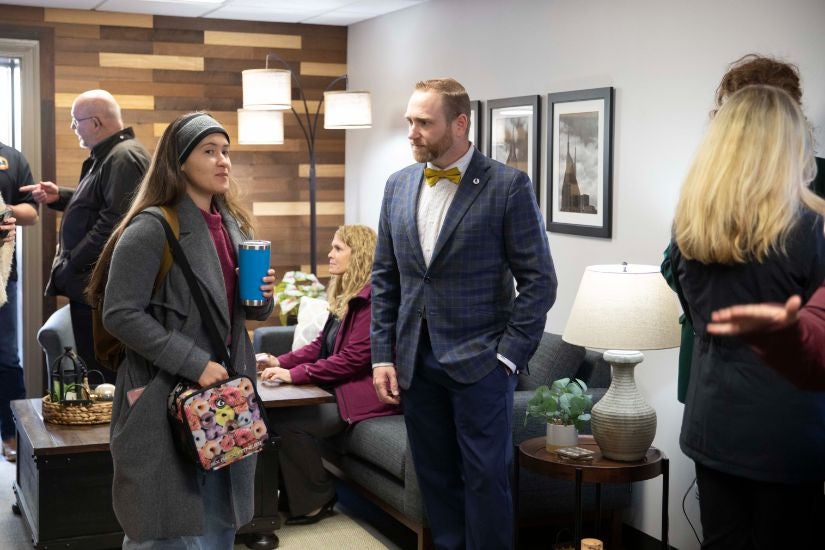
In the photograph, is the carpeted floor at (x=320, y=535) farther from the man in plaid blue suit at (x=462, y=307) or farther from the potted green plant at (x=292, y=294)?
the potted green plant at (x=292, y=294)

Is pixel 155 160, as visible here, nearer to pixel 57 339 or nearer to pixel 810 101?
pixel 810 101

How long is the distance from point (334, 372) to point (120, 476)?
5.94 ft

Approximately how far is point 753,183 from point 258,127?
444cm

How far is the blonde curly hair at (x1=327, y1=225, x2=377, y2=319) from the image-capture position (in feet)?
14.4

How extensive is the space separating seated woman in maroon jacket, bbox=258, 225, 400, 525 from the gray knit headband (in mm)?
1817

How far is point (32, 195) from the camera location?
505 cm

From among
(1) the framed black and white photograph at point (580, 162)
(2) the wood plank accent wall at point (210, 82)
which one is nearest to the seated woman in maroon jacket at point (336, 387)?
(1) the framed black and white photograph at point (580, 162)

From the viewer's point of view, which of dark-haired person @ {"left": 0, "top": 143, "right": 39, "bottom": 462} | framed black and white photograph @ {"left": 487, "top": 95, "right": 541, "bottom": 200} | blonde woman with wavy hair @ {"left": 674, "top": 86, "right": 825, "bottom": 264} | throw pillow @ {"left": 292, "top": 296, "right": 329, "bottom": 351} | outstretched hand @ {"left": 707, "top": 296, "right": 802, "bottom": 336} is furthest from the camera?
throw pillow @ {"left": 292, "top": 296, "right": 329, "bottom": 351}

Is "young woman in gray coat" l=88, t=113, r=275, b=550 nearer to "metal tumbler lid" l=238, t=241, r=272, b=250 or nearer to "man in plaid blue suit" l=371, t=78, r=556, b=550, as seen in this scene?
"metal tumbler lid" l=238, t=241, r=272, b=250

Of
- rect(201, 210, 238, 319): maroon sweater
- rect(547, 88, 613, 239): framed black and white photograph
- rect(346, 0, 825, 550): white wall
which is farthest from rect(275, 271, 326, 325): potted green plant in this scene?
rect(201, 210, 238, 319): maroon sweater

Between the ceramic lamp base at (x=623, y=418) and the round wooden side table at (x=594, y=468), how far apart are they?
4 centimetres

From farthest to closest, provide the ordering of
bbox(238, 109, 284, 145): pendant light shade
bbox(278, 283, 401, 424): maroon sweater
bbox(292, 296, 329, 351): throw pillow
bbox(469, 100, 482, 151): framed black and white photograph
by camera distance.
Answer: bbox(238, 109, 284, 145): pendant light shade
bbox(469, 100, 482, 151): framed black and white photograph
bbox(292, 296, 329, 351): throw pillow
bbox(278, 283, 401, 424): maroon sweater

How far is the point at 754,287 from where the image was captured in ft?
6.47

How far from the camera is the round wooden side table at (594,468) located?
10.9 ft
